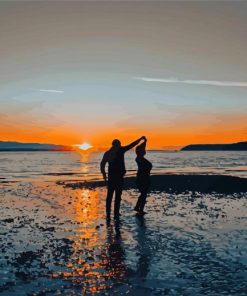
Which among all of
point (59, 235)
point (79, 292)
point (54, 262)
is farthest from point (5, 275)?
point (59, 235)

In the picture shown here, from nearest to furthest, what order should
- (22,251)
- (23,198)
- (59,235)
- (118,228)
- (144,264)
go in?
1. (144,264)
2. (22,251)
3. (59,235)
4. (118,228)
5. (23,198)

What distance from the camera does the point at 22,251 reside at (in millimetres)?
10109

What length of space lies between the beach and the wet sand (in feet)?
0.06

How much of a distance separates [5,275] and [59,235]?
405cm

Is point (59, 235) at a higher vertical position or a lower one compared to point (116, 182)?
lower

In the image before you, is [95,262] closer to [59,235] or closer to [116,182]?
[59,235]

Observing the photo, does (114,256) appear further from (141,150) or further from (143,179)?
(143,179)

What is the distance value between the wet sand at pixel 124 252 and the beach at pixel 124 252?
0.7 inches

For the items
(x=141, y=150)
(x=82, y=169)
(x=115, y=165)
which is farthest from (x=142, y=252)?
(x=82, y=169)

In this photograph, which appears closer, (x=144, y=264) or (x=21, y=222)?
(x=144, y=264)

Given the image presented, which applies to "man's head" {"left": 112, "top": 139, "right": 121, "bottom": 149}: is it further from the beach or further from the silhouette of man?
the beach

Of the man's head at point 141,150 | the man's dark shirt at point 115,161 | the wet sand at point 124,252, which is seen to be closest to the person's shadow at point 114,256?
the wet sand at point 124,252

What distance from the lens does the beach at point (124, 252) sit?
742 centimetres

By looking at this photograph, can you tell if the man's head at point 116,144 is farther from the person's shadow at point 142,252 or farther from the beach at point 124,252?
the person's shadow at point 142,252
